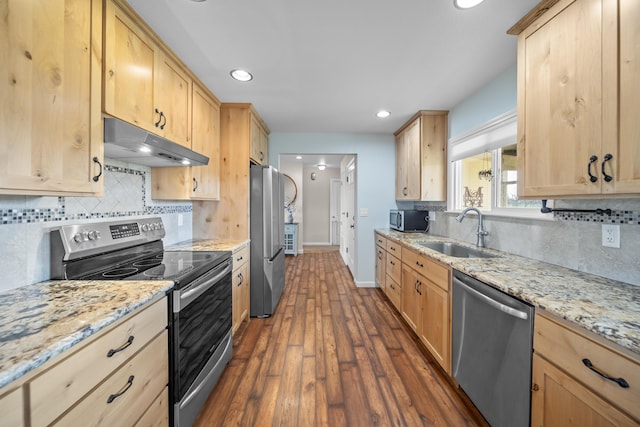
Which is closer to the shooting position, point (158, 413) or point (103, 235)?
point (158, 413)

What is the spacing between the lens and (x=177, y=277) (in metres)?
1.26

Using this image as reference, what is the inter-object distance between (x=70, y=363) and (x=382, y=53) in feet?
7.36

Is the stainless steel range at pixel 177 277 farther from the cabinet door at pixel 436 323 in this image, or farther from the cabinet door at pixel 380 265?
the cabinet door at pixel 380 265

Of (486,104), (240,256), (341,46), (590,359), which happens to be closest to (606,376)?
(590,359)

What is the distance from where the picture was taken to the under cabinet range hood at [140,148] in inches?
48.3

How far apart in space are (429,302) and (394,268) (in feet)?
2.79

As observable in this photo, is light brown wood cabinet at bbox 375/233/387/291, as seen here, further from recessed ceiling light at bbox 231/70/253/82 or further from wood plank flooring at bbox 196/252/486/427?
recessed ceiling light at bbox 231/70/253/82

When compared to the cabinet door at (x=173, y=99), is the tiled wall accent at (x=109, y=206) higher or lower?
lower

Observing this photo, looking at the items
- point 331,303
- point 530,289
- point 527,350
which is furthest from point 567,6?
point 331,303

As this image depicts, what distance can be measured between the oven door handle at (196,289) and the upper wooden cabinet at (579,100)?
1942mm

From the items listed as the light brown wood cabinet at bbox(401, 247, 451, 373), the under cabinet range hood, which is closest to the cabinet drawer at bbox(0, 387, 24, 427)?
the under cabinet range hood

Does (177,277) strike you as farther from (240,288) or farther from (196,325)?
(240,288)

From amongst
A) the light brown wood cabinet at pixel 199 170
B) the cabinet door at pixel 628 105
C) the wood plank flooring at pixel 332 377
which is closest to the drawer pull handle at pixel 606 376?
the cabinet door at pixel 628 105

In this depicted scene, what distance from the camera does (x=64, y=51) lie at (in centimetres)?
103
